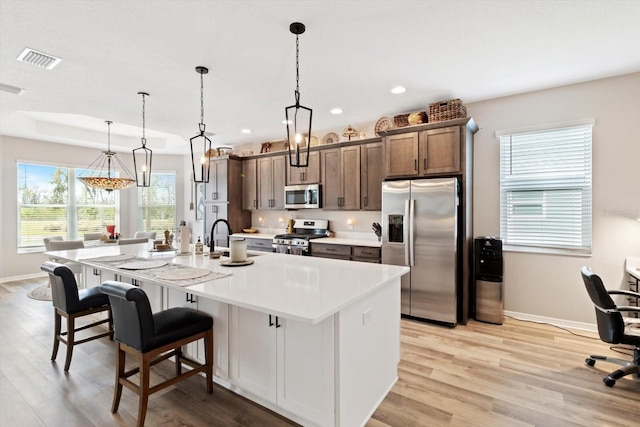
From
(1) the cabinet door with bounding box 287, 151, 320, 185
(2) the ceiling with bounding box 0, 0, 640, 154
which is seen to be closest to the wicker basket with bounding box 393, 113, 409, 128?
(2) the ceiling with bounding box 0, 0, 640, 154

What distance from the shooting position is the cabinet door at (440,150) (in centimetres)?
374

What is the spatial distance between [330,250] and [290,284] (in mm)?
2723

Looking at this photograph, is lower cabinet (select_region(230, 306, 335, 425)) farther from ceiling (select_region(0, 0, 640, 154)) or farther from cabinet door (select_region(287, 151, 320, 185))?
cabinet door (select_region(287, 151, 320, 185))

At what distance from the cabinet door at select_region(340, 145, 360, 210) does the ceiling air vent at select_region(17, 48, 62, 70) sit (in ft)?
11.5

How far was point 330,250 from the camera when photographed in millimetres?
4676

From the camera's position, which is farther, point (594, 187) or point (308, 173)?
point (308, 173)

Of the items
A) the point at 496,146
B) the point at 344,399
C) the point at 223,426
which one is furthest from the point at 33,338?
the point at 496,146

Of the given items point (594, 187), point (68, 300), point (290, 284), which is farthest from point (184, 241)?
point (594, 187)

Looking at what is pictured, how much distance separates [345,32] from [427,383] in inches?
114

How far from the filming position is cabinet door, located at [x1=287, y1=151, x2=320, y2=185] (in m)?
5.21

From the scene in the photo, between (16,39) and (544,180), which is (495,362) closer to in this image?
(544,180)

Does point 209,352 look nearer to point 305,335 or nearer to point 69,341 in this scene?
point 305,335

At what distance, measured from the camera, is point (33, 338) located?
10.9 ft

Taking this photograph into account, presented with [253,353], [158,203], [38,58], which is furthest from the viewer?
[158,203]
